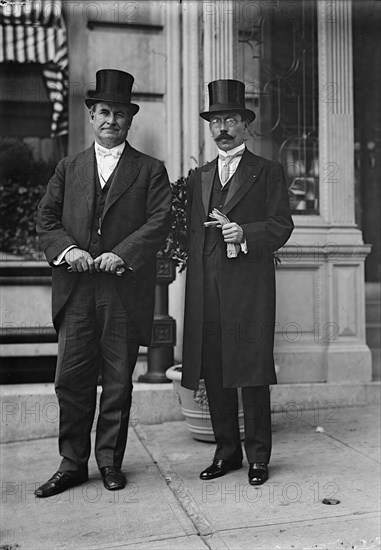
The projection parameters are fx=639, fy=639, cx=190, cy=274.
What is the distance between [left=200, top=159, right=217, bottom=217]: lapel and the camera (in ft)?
12.1

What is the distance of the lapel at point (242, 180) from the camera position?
362 centimetres

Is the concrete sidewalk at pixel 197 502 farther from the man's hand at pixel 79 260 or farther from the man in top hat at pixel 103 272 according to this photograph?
the man's hand at pixel 79 260

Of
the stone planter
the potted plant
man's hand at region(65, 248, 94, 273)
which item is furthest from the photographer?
the stone planter

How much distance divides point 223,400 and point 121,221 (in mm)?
1195

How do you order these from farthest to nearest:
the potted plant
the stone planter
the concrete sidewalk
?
the stone planter → the potted plant → the concrete sidewalk

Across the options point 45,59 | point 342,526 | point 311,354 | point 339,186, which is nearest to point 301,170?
point 339,186

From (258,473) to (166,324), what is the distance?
1.76 m

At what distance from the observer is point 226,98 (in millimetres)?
3584

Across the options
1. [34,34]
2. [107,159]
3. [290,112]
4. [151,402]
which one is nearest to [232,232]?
[107,159]

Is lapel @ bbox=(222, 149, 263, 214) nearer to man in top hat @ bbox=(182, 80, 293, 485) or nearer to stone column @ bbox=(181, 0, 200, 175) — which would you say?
man in top hat @ bbox=(182, 80, 293, 485)

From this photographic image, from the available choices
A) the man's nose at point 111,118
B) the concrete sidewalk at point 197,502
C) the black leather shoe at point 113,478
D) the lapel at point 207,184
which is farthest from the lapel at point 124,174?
the concrete sidewalk at point 197,502

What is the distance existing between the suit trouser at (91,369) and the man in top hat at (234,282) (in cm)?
43

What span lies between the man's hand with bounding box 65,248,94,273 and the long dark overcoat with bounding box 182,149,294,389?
649 millimetres

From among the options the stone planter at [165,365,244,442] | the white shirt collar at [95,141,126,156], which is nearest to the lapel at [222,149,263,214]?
the white shirt collar at [95,141,126,156]
